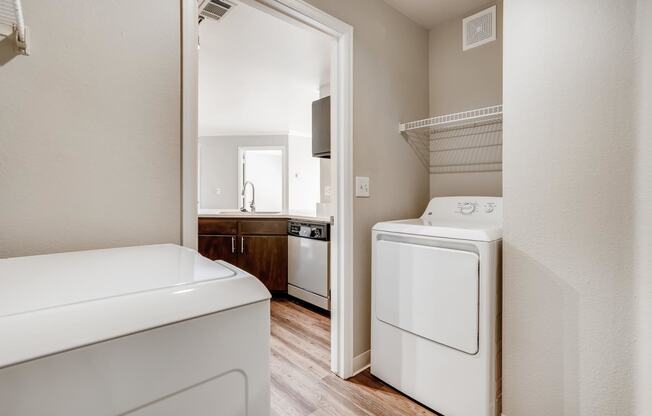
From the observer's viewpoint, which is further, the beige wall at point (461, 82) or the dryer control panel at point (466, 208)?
the beige wall at point (461, 82)

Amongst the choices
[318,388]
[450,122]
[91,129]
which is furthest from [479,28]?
[318,388]

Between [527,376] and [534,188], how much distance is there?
785 mm

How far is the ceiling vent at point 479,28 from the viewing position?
2.03 meters

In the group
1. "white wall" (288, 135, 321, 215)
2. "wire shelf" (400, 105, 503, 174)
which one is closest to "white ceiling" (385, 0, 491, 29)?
"wire shelf" (400, 105, 503, 174)

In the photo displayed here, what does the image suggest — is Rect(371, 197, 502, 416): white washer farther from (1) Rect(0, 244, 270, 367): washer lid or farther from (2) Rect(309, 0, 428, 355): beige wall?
(1) Rect(0, 244, 270, 367): washer lid

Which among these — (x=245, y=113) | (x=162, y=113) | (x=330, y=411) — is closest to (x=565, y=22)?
(x=162, y=113)

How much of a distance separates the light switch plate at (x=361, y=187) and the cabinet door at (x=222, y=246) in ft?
6.41

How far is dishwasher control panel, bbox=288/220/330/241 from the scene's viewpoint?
2896 mm

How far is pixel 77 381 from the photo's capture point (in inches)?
16.8

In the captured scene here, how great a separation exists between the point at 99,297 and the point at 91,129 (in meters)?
0.75

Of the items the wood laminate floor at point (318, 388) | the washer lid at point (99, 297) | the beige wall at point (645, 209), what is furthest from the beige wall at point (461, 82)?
the washer lid at point (99, 297)

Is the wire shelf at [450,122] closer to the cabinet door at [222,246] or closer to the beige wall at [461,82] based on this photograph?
the beige wall at [461,82]

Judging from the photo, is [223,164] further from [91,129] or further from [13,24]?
[13,24]

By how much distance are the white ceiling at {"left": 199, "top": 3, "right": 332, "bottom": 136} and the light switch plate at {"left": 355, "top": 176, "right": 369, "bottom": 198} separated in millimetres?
823
